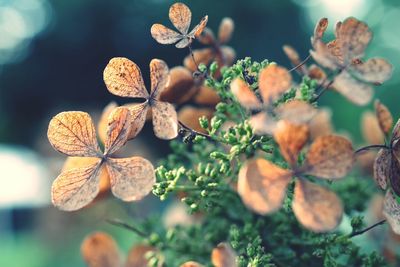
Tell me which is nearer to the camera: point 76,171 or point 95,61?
point 76,171

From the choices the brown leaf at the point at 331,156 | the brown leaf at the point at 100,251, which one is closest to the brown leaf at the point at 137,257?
the brown leaf at the point at 100,251

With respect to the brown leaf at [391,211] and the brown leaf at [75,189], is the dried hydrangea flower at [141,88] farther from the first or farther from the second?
the brown leaf at [391,211]

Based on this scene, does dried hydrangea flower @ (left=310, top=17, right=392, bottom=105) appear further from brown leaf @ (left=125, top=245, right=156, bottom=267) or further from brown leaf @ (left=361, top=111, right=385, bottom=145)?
brown leaf @ (left=361, top=111, right=385, bottom=145)

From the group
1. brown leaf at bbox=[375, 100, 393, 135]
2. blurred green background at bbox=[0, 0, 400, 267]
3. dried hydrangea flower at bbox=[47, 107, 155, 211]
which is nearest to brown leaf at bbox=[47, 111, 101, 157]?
dried hydrangea flower at bbox=[47, 107, 155, 211]

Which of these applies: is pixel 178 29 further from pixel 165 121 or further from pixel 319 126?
pixel 319 126

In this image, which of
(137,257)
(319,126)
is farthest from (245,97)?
(319,126)

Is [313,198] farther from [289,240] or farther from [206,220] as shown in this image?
[206,220]

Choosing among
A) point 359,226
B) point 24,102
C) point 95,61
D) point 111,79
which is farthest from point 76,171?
point 24,102

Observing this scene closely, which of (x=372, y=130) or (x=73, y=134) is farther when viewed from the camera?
(x=372, y=130)

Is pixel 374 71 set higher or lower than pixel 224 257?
higher
